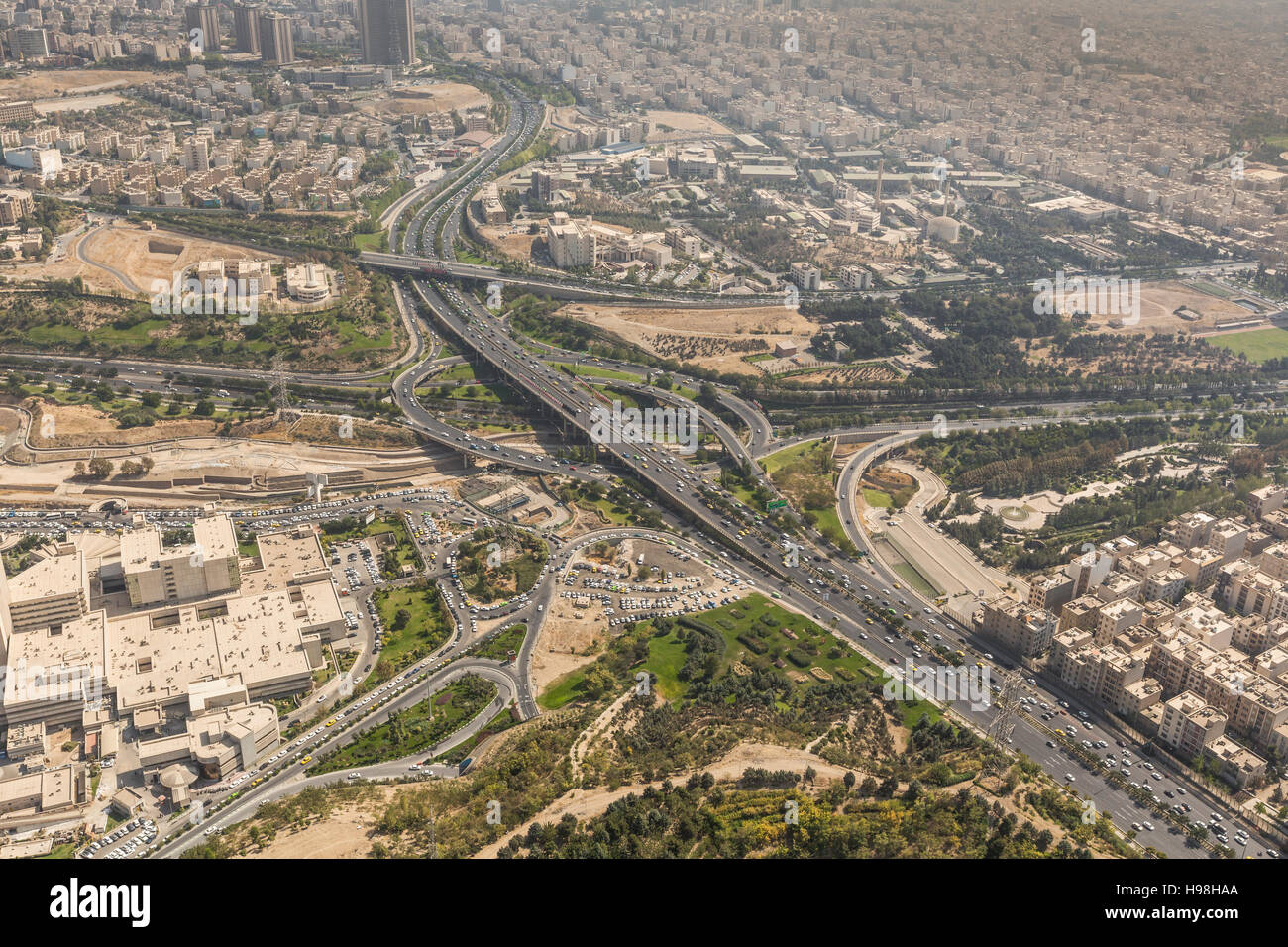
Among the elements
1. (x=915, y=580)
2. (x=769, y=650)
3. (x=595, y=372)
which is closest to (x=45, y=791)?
(x=769, y=650)

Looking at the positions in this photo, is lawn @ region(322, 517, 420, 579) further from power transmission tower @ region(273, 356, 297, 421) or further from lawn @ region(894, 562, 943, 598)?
lawn @ region(894, 562, 943, 598)

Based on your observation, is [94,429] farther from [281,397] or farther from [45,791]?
[45,791]

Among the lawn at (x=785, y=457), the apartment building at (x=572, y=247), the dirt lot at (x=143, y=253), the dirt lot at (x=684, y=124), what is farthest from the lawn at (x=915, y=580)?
the dirt lot at (x=684, y=124)

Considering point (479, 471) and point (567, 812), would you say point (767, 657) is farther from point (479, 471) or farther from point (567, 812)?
point (479, 471)

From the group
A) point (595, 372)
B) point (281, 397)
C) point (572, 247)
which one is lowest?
point (281, 397)
